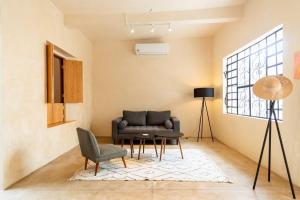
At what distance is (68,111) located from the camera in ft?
17.8

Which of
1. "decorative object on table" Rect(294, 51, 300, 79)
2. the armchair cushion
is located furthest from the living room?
the armchair cushion

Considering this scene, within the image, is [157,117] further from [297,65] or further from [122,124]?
[297,65]

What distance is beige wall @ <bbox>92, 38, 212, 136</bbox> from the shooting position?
22.9 ft

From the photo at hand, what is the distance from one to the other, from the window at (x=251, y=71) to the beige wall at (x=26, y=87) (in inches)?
152

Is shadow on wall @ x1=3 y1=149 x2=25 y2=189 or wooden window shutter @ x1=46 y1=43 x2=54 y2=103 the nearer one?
shadow on wall @ x1=3 y1=149 x2=25 y2=189

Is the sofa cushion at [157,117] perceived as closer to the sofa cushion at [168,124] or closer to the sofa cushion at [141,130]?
the sofa cushion at [168,124]

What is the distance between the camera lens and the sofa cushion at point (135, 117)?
642 centimetres

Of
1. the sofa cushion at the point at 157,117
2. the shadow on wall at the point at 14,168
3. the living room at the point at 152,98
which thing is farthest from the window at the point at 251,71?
the shadow on wall at the point at 14,168

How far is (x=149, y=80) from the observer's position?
23.2 ft

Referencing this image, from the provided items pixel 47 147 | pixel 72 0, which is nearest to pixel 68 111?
pixel 47 147

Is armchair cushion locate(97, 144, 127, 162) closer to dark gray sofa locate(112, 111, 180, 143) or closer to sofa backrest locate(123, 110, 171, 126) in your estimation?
dark gray sofa locate(112, 111, 180, 143)

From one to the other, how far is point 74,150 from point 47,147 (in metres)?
1.09

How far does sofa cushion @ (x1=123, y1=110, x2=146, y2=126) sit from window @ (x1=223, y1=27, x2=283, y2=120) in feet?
7.39

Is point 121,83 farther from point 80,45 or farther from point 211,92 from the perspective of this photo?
point 211,92
